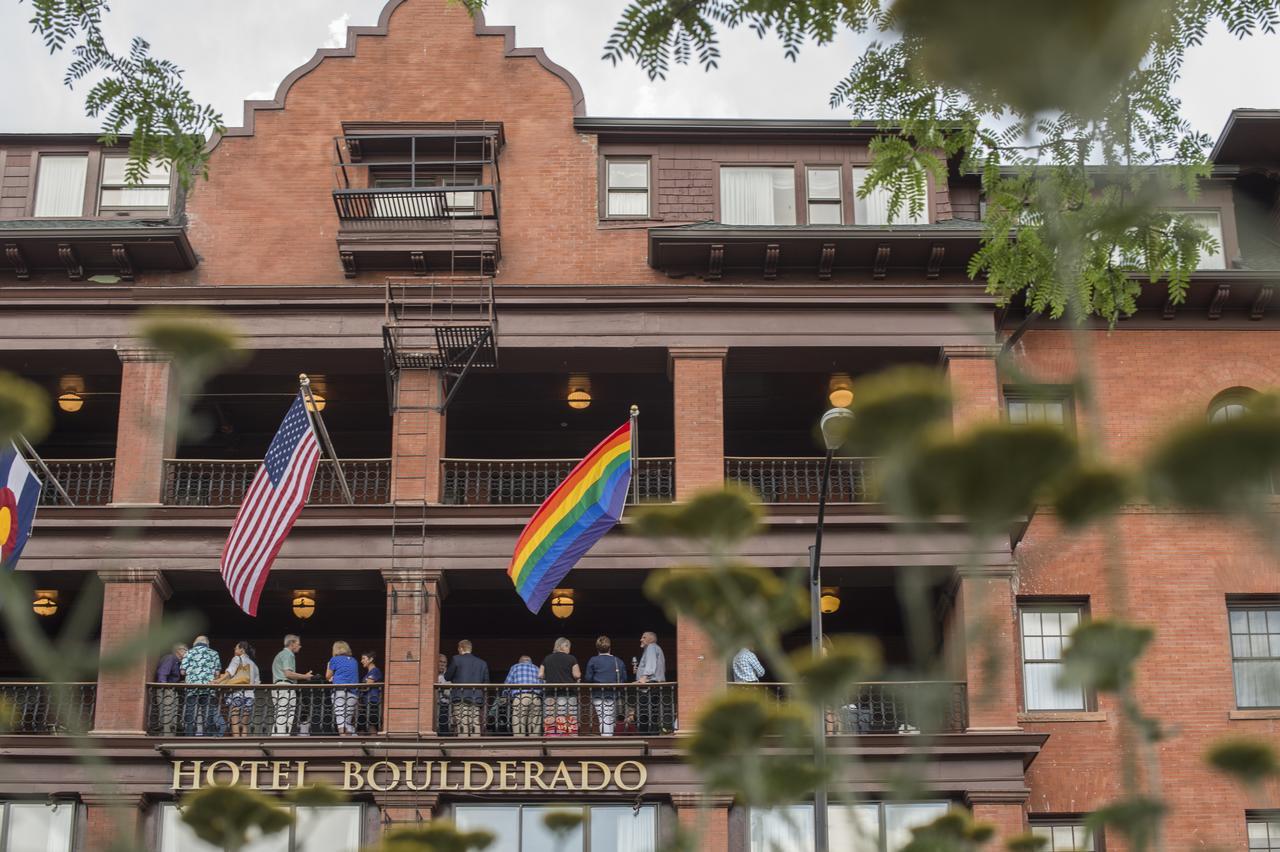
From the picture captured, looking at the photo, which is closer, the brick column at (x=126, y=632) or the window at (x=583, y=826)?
the window at (x=583, y=826)

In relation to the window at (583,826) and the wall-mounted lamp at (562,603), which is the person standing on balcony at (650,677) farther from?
the wall-mounted lamp at (562,603)

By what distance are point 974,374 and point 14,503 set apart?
51.3 ft

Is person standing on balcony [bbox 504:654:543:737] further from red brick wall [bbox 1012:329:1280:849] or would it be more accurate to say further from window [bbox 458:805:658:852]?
red brick wall [bbox 1012:329:1280:849]

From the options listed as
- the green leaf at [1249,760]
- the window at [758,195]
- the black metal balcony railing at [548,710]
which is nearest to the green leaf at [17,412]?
the green leaf at [1249,760]

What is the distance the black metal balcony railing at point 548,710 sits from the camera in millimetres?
30344

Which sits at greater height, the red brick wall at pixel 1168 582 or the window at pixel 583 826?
the red brick wall at pixel 1168 582

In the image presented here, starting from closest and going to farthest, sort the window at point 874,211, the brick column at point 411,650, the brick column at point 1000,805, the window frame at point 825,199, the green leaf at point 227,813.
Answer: the green leaf at point 227,813 → the brick column at point 1000,805 → the brick column at point 411,650 → the window at point 874,211 → the window frame at point 825,199

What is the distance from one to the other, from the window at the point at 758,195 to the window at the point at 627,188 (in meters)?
1.39

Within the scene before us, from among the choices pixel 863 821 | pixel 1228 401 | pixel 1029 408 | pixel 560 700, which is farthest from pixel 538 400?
pixel 1228 401

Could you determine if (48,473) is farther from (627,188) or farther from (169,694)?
(627,188)

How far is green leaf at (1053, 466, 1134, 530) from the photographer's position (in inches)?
273

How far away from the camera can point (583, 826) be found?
1177 inches

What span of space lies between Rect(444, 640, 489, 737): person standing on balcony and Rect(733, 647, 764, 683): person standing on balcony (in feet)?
13.3

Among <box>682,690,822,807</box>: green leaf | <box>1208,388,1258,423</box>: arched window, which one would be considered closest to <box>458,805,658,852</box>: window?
<box>1208,388,1258,423</box>: arched window
